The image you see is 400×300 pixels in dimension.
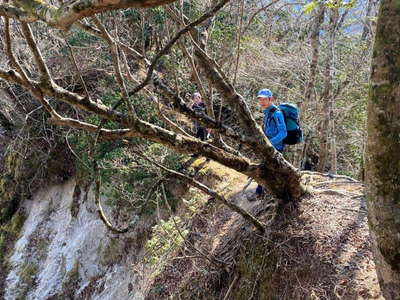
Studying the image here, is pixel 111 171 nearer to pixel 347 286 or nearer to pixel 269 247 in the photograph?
pixel 269 247

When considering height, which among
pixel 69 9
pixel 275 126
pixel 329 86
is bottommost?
pixel 329 86

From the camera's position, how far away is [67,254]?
8961mm

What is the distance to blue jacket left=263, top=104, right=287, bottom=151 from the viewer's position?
4.46 metres

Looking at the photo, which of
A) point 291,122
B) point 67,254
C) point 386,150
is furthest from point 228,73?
point 67,254

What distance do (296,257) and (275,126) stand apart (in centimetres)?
166

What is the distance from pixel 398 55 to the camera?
171 cm

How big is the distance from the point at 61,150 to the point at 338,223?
8650 millimetres

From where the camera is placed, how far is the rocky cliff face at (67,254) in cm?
745

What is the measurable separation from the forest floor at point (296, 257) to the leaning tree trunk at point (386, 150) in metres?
1.55

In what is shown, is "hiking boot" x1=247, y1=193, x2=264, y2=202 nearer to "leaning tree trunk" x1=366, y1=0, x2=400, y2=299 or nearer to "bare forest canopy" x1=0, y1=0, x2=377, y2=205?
"bare forest canopy" x1=0, y1=0, x2=377, y2=205

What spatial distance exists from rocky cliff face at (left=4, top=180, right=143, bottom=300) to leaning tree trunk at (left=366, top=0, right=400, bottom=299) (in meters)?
5.07

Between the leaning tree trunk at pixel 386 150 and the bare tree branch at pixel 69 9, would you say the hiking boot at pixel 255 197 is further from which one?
the bare tree branch at pixel 69 9

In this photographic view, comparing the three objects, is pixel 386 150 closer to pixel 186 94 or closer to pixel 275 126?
pixel 275 126

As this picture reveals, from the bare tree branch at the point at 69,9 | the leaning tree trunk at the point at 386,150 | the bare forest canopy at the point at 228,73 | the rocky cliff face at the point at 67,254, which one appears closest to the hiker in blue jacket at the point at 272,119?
the bare forest canopy at the point at 228,73
